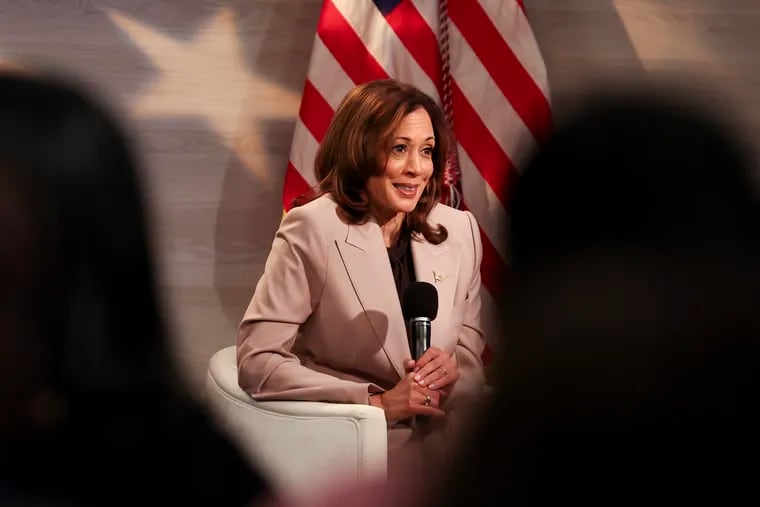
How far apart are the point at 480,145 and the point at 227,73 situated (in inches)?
35.9

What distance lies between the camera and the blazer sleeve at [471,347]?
2.84 m

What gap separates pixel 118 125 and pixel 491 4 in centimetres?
306

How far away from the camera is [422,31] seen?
3770mm

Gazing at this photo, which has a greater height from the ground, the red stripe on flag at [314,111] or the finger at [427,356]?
the red stripe on flag at [314,111]

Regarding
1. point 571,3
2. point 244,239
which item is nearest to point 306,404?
point 244,239

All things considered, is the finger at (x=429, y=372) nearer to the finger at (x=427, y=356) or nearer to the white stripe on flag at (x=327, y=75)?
the finger at (x=427, y=356)

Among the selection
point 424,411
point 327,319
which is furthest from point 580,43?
point 424,411

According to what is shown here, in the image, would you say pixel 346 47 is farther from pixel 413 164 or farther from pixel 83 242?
pixel 83 242

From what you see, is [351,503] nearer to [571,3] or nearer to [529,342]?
[529,342]

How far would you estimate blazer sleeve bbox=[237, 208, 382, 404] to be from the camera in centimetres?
270

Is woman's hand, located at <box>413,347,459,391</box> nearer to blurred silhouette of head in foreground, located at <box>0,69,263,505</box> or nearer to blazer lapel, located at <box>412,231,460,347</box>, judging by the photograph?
blazer lapel, located at <box>412,231,460,347</box>

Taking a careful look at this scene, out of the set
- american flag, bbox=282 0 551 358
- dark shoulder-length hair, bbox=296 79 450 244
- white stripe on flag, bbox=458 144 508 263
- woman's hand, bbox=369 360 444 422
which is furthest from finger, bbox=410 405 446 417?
white stripe on flag, bbox=458 144 508 263

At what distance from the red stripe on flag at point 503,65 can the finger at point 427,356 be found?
1320 millimetres

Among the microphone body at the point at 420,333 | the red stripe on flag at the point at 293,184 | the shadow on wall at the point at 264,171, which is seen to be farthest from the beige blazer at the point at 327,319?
the shadow on wall at the point at 264,171
